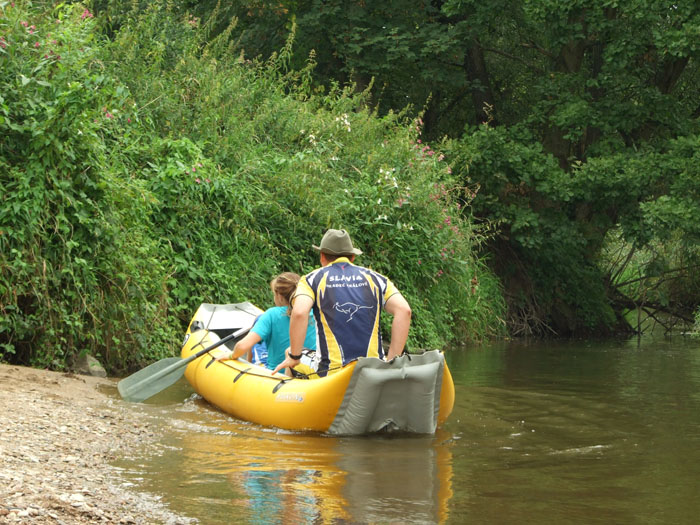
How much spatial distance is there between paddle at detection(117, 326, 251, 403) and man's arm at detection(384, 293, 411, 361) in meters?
2.06

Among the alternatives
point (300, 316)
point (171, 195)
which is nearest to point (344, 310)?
point (300, 316)

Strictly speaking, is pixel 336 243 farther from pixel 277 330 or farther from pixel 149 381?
pixel 149 381

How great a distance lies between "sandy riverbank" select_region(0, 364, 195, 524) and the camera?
12.3 feet

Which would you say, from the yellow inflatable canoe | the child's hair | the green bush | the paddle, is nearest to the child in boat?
the child's hair

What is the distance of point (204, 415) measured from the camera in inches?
290

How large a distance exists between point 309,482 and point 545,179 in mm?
12674

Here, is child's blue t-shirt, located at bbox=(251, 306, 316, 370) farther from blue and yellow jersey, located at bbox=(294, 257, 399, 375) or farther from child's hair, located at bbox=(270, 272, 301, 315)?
blue and yellow jersey, located at bbox=(294, 257, 399, 375)

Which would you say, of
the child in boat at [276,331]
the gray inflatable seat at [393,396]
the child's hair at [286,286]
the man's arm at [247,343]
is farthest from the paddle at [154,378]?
the gray inflatable seat at [393,396]

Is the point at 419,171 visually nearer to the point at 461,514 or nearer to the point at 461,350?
the point at 461,350

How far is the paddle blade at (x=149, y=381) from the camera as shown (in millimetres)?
7492

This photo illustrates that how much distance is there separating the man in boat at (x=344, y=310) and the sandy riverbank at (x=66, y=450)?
1382mm

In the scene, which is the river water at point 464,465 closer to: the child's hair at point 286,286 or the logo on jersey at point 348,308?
the logo on jersey at point 348,308

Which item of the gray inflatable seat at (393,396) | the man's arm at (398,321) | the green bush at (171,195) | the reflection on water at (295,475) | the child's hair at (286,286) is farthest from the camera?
the green bush at (171,195)

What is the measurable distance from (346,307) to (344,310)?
0.09 ft
